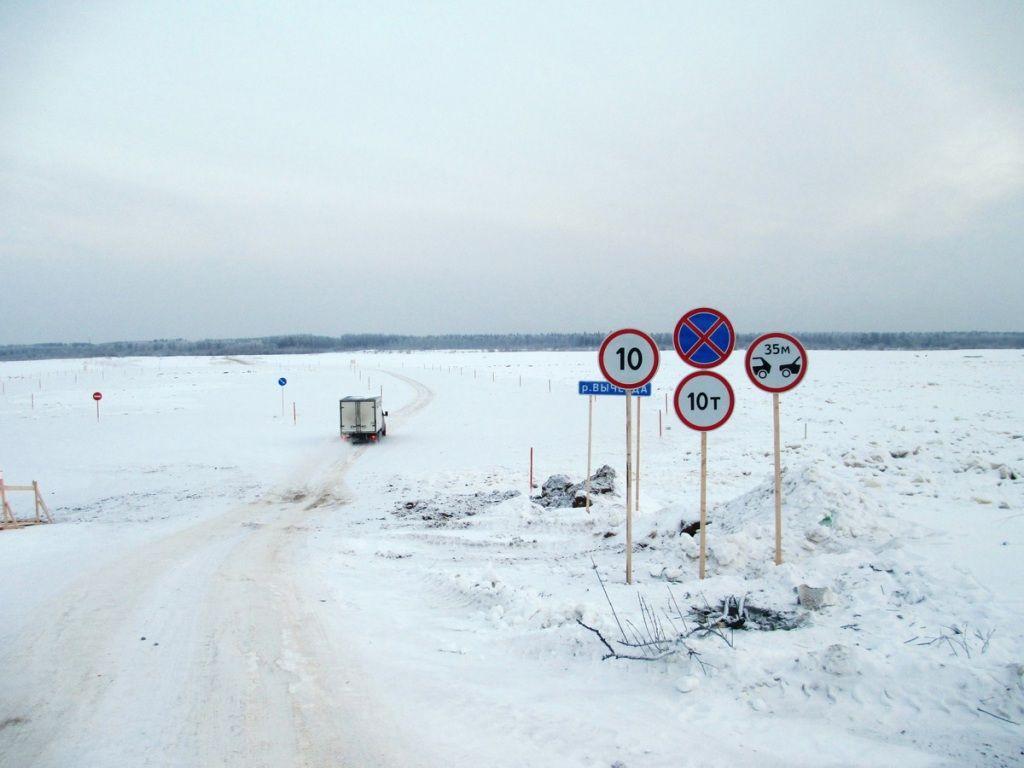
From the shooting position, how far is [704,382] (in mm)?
7438

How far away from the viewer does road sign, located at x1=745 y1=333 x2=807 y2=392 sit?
303 inches

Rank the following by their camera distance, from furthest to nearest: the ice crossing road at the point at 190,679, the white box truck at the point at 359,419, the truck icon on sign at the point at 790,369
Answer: the white box truck at the point at 359,419, the truck icon on sign at the point at 790,369, the ice crossing road at the point at 190,679

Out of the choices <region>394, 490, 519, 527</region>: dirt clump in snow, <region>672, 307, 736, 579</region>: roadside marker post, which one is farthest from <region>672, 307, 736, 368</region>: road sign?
<region>394, 490, 519, 527</region>: dirt clump in snow

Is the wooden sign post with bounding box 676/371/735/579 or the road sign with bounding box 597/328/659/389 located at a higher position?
the road sign with bounding box 597/328/659/389

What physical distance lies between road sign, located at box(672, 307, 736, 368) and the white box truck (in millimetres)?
20521

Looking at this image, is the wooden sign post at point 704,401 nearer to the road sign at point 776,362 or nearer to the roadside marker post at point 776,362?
the roadside marker post at point 776,362

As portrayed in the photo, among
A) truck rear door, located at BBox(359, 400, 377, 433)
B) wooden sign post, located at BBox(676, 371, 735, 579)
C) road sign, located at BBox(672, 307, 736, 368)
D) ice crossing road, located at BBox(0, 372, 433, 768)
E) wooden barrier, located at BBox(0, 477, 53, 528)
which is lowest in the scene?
wooden barrier, located at BBox(0, 477, 53, 528)

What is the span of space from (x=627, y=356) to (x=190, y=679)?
6.06 m

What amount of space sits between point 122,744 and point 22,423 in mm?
37563

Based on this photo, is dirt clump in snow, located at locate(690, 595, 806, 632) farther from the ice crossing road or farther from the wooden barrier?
the wooden barrier

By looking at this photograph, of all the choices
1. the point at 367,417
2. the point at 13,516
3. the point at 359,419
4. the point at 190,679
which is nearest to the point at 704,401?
the point at 190,679

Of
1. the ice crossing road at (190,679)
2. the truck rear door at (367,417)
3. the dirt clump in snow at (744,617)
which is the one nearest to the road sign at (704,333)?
the dirt clump in snow at (744,617)

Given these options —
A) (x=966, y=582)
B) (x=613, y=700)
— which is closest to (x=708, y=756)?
(x=613, y=700)

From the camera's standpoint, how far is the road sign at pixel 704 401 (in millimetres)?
7402
